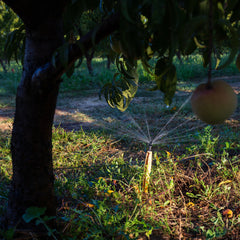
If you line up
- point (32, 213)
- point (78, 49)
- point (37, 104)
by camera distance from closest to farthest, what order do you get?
point (78, 49) < point (37, 104) < point (32, 213)

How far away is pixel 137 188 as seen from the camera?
1614 mm

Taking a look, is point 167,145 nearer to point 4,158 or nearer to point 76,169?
point 76,169

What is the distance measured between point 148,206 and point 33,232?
669 mm

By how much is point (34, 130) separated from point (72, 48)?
1.24 feet

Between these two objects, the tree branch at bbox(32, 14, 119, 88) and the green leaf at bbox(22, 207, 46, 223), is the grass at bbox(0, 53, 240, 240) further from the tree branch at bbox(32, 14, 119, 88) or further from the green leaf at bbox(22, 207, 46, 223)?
the tree branch at bbox(32, 14, 119, 88)

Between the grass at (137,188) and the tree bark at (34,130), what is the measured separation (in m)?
0.09

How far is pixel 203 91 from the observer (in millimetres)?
698

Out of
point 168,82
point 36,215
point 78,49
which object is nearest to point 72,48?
point 78,49

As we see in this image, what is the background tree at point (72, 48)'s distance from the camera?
601mm

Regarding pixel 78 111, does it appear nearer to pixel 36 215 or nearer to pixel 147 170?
pixel 147 170

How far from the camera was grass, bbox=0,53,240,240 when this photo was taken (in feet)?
4.36

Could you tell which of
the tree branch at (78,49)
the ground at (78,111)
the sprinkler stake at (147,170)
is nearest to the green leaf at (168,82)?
the tree branch at (78,49)

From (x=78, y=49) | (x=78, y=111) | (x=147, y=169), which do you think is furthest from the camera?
(x=78, y=111)

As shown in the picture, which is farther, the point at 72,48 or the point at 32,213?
the point at 32,213
